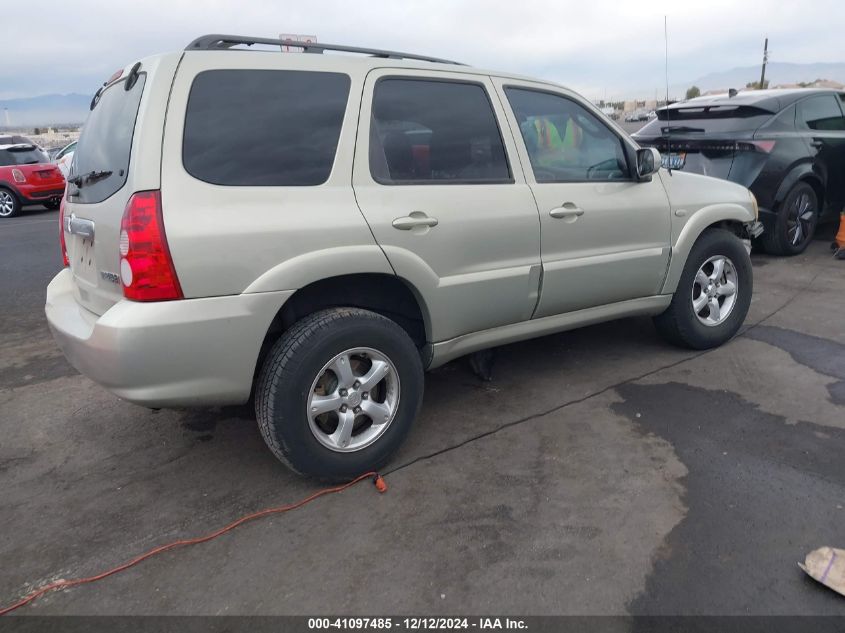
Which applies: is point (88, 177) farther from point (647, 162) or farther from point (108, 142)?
point (647, 162)

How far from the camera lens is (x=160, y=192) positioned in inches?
100

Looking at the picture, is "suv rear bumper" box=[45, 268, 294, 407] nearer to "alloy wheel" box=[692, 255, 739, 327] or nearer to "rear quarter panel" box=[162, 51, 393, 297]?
"rear quarter panel" box=[162, 51, 393, 297]

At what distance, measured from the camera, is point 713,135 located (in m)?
6.99

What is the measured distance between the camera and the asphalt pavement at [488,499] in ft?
7.66

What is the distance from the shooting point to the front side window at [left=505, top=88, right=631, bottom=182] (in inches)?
143

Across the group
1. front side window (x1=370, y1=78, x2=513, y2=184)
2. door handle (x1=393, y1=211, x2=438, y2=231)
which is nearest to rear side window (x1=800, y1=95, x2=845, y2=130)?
front side window (x1=370, y1=78, x2=513, y2=184)

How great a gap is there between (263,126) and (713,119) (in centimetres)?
596

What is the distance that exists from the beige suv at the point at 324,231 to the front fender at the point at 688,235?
1.46ft

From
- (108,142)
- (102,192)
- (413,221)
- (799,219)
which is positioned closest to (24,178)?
(108,142)

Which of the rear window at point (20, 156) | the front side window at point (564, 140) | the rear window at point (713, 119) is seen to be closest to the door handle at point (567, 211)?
the front side window at point (564, 140)

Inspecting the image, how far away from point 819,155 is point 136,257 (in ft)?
24.3

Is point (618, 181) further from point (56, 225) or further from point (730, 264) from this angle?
point (56, 225)

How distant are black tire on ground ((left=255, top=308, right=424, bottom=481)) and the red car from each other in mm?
13789

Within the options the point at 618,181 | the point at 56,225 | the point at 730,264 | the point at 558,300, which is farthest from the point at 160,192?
the point at 56,225
